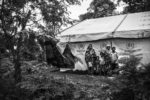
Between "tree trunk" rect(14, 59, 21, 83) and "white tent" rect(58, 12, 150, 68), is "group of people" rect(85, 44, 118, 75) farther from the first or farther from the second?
"tree trunk" rect(14, 59, 21, 83)

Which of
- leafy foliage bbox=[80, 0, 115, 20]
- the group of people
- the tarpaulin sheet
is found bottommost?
the group of people

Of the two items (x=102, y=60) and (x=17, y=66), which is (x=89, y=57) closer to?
(x=102, y=60)

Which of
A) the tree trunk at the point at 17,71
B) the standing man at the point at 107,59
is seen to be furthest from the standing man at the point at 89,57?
the tree trunk at the point at 17,71

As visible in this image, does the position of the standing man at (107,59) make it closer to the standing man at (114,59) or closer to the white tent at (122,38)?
the standing man at (114,59)

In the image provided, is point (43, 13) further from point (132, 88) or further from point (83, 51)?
point (83, 51)

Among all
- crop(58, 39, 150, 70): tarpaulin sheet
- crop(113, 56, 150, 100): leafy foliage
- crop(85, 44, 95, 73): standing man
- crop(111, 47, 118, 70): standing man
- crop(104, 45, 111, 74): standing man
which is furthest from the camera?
crop(85, 44, 95, 73): standing man

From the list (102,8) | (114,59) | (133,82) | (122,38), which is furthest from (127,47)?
(102,8)

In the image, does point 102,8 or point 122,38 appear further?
point 102,8

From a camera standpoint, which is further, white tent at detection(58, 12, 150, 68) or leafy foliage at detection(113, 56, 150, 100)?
white tent at detection(58, 12, 150, 68)

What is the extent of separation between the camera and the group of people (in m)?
8.71

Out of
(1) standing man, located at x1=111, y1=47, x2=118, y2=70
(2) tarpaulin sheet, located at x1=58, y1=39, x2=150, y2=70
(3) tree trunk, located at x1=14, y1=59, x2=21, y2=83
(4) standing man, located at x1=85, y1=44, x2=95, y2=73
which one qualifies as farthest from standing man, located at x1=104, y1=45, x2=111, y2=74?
(3) tree trunk, located at x1=14, y1=59, x2=21, y2=83

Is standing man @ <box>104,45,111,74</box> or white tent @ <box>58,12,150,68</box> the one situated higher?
white tent @ <box>58,12,150,68</box>

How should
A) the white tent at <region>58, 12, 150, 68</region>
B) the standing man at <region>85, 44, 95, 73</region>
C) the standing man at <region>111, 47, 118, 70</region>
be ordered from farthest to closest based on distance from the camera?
the standing man at <region>85, 44, 95, 73</region> < the standing man at <region>111, 47, 118, 70</region> < the white tent at <region>58, 12, 150, 68</region>

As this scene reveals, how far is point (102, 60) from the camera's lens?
30.2ft
